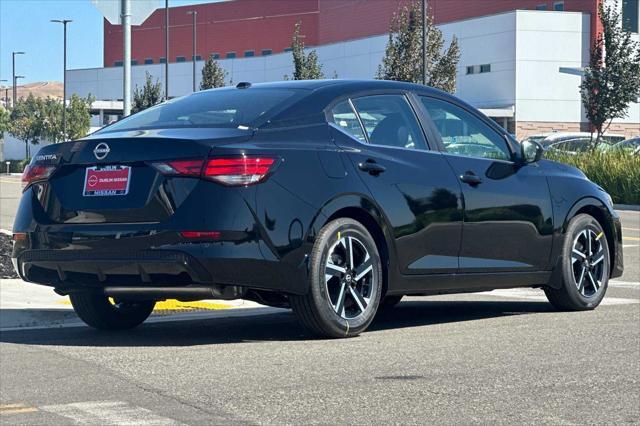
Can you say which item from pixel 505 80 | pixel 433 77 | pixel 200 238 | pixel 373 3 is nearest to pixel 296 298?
pixel 200 238

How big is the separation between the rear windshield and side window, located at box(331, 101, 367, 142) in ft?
0.94

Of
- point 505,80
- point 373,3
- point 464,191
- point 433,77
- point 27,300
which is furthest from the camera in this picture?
point 373,3

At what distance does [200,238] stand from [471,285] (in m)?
2.29

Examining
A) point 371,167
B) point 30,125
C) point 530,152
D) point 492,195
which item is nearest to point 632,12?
point 30,125

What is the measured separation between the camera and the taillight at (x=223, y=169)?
7430 mm

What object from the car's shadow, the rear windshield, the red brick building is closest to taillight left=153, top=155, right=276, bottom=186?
the rear windshield

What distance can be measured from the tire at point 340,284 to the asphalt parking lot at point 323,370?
0.13m

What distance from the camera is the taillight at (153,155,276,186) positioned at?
7430 mm

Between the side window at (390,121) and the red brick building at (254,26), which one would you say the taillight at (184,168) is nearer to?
the side window at (390,121)

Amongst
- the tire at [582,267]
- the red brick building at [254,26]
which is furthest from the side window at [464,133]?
the red brick building at [254,26]

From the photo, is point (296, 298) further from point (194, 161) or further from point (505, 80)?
point (505, 80)

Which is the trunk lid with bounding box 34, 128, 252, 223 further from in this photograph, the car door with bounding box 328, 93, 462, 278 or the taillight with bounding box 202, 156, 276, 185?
the car door with bounding box 328, 93, 462, 278

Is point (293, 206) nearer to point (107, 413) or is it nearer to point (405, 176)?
point (405, 176)

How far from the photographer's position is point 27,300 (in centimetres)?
990
